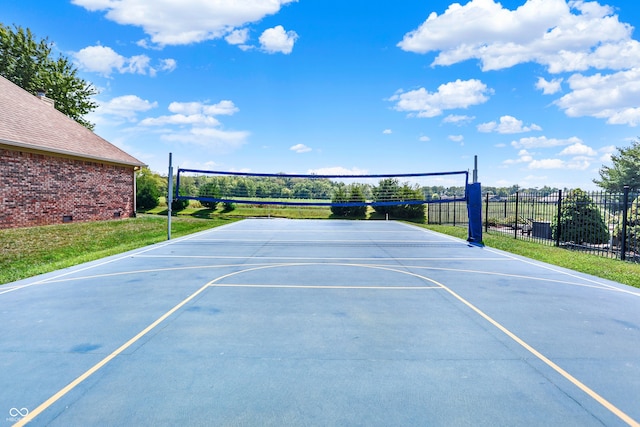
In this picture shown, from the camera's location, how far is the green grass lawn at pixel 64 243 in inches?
320

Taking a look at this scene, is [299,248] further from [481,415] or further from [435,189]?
[435,189]

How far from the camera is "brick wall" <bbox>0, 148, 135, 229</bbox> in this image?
43.3ft

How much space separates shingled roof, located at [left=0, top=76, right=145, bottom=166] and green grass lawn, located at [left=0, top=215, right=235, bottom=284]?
9.96ft

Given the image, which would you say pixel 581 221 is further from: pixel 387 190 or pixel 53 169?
pixel 53 169

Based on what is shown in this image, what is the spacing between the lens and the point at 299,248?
10539 mm

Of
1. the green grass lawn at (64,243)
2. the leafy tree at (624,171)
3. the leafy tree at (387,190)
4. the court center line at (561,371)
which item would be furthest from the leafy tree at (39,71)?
the leafy tree at (624,171)

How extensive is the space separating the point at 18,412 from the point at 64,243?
10.8m

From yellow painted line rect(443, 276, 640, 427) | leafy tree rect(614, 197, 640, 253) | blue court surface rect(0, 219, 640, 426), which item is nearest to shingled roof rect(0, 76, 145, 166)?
blue court surface rect(0, 219, 640, 426)

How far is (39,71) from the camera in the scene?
2664 centimetres

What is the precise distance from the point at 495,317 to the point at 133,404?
3923mm

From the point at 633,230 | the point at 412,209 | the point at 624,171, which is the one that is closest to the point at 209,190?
the point at 412,209

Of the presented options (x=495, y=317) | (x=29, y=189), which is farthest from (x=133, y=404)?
(x=29, y=189)

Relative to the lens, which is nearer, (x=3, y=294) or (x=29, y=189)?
(x=3, y=294)

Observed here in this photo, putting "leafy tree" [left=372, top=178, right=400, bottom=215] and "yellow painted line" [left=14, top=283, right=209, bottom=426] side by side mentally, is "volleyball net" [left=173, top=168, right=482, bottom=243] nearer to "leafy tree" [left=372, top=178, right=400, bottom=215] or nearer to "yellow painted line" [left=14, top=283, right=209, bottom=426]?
"leafy tree" [left=372, top=178, right=400, bottom=215]
